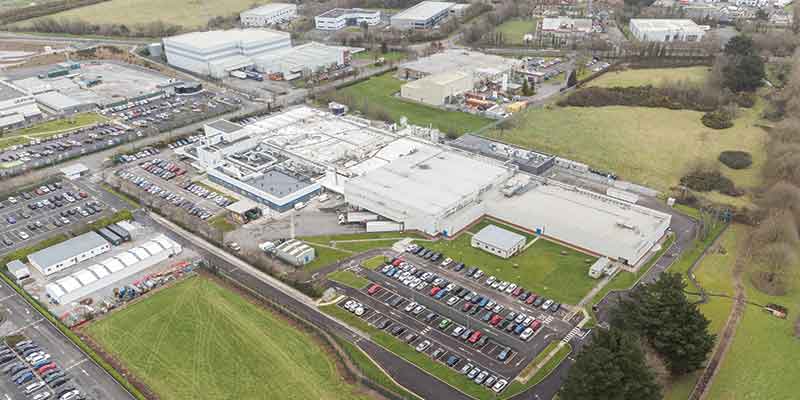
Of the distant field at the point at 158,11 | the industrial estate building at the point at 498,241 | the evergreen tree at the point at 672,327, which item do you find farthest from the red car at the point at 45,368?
the distant field at the point at 158,11

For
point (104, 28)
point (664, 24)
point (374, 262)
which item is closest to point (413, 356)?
point (374, 262)

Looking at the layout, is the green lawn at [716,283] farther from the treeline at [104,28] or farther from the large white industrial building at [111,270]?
the treeline at [104,28]

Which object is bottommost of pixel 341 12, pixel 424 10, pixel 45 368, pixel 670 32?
pixel 45 368

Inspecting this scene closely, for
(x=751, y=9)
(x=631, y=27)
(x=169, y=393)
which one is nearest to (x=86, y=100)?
(x=169, y=393)

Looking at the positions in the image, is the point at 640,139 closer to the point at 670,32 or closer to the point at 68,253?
the point at 670,32

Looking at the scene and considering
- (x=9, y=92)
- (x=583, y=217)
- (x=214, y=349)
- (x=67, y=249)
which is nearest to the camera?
(x=214, y=349)

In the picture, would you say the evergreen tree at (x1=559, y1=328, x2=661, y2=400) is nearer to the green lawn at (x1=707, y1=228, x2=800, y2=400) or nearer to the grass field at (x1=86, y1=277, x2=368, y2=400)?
the green lawn at (x1=707, y1=228, x2=800, y2=400)

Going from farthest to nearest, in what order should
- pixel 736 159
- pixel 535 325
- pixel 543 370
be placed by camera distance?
pixel 736 159 < pixel 535 325 < pixel 543 370

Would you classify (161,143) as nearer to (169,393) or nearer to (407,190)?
(407,190)
